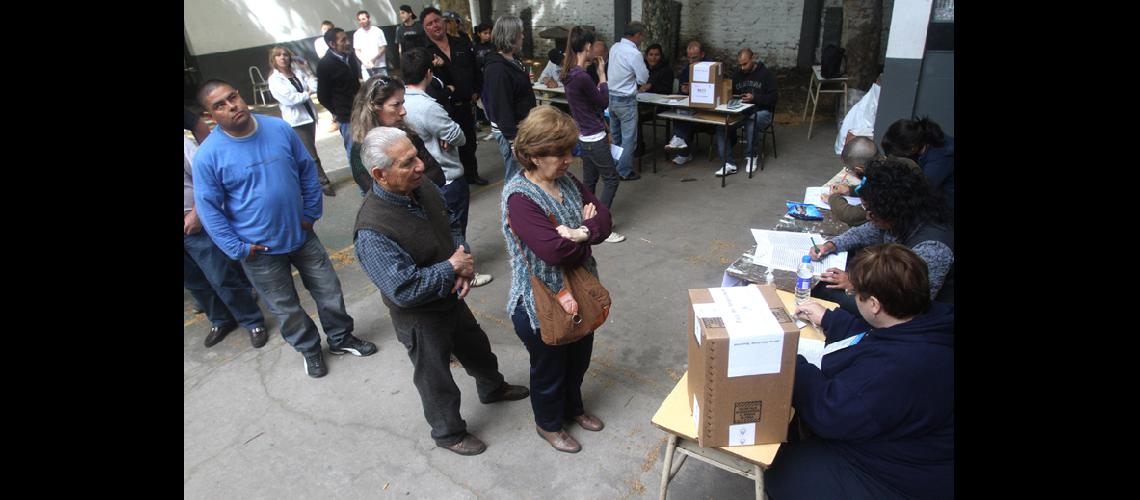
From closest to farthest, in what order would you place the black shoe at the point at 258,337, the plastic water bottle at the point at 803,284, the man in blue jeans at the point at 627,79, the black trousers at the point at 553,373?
the black trousers at the point at 553,373 → the plastic water bottle at the point at 803,284 → the black shoe at the point at 258,337 → the man in blue jeans at the point at 627,79

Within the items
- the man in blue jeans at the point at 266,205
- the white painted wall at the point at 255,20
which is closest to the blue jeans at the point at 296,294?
the man in blue jeans at the point at 266,205

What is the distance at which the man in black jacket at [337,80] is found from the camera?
612cm

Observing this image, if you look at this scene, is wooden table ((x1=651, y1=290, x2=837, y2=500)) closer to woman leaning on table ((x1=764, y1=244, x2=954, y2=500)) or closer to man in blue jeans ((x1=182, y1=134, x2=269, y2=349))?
woman leaning on table ((x1=764, y1=244, x2=954, y2=500))

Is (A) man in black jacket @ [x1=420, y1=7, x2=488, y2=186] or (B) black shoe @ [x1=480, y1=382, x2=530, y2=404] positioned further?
(A) man in black jacket @ [x1=420, y1=7, x2=488, y2=186]

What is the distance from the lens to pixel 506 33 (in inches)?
197

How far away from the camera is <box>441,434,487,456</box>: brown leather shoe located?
2.90m

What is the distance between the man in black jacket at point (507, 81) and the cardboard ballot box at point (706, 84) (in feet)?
7.34

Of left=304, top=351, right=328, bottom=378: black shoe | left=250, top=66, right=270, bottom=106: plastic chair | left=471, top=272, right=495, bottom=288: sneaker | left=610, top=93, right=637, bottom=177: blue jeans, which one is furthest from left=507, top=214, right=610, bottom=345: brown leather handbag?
left=250, top=66, right=270, bottom=106: plastic chair

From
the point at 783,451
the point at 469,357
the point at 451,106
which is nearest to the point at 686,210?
the point at 451,106

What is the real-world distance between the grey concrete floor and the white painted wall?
847 centimetres

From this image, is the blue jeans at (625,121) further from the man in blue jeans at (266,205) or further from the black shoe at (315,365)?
the black shoe at (315,365)
